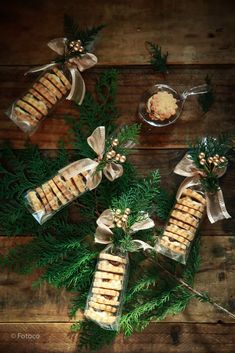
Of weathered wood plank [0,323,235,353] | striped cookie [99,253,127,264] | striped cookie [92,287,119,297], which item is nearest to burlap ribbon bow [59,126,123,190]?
striped cookie [99,253,127,264]

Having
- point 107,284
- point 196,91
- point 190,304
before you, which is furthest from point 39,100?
point 190,304

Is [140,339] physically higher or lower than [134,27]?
lower

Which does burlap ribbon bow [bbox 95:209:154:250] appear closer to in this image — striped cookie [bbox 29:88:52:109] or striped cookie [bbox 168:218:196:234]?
striped cookie [bbox 168:218:196:234]

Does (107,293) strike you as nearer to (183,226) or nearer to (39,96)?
(183,226)

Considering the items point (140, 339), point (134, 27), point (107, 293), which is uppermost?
point (134, 27)

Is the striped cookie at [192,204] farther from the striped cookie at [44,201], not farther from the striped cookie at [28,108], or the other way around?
the striped cookie at [28,108]

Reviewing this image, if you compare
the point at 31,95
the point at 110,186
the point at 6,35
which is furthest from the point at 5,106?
the point at 110,186
